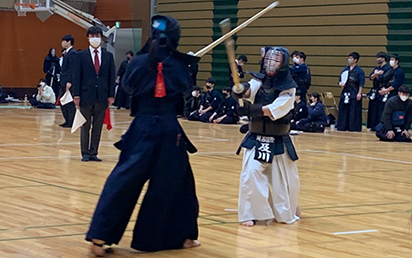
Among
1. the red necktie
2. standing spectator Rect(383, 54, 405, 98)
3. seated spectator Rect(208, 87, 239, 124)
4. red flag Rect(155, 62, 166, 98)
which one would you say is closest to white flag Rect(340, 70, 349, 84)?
standing spectator Rect(383, 54, 405, 98)

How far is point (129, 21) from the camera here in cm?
2884

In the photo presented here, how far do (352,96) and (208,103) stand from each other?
14.0ft

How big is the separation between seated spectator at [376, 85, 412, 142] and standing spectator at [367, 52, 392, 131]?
2.12 m

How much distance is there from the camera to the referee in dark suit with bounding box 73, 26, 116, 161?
10.6m

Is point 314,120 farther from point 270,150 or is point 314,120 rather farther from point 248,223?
point 248,223

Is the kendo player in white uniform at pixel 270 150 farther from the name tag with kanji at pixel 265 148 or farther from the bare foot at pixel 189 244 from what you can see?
the bare foot at pixel 189 244

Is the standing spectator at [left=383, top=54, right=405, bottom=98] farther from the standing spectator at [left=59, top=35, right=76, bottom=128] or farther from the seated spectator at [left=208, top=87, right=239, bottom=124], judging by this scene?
the standing spectator at [left=59, top=35, right=76, bottom=128]

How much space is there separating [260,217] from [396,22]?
14.7 m

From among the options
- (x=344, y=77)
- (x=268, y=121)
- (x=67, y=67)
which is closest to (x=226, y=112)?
(x=344, y=77)

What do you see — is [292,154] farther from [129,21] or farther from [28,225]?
[129,21]

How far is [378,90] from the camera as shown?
19016 millimetres

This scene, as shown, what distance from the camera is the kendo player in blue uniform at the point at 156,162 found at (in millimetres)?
5176

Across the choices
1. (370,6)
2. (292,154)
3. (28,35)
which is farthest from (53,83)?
(292,154)

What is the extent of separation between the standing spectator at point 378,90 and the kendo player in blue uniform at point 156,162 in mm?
13679
